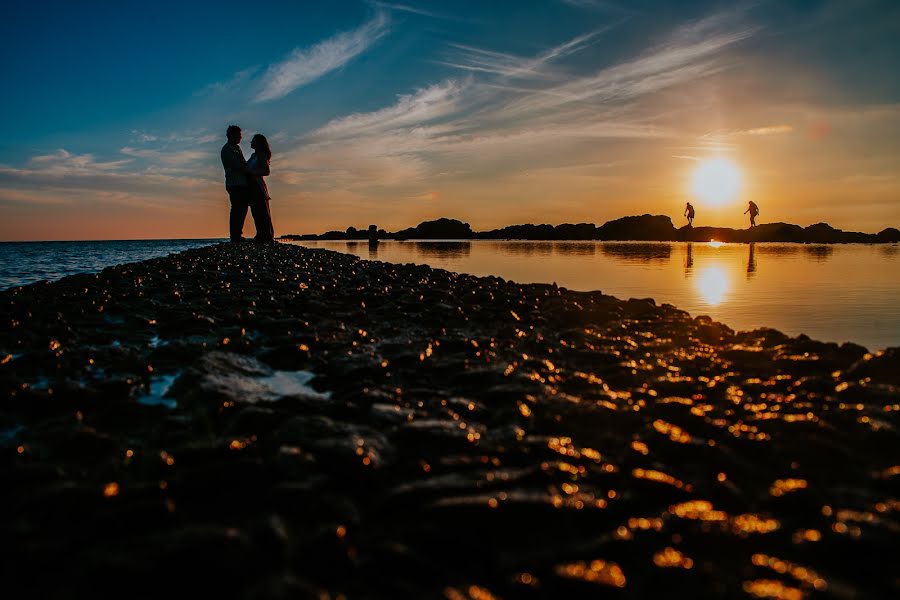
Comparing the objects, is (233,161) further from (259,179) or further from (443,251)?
(443,251)

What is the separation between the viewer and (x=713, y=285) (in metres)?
13.3

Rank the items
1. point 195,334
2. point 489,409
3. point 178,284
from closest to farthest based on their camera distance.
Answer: point 489,409, point 195,334, point 178,284

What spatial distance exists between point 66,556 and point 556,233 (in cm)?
10044

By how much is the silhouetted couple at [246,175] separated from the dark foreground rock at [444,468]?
66.5 ft

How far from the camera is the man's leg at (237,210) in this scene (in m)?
25.0

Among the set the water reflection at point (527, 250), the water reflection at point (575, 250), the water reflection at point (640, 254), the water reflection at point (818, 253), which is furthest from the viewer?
the water reflection at point (527, 250)

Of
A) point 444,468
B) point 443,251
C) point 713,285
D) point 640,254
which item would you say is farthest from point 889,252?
point 444,468

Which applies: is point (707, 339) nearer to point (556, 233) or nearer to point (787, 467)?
point (787, 467)

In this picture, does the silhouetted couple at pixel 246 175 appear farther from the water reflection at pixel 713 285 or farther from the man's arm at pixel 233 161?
the water reflection at pixel 713 285

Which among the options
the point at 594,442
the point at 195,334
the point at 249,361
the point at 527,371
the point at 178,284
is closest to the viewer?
the point at 594,442

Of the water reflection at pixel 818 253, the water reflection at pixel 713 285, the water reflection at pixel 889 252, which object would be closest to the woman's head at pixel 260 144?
the water reflection at pixel 713 285

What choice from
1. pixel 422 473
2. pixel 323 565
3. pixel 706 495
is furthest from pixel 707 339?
pixel 323 565

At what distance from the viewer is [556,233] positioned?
9906cm

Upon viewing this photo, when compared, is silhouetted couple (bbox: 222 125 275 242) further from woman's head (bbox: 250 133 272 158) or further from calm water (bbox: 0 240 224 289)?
calm water (bbox: 0 240 224 289)
